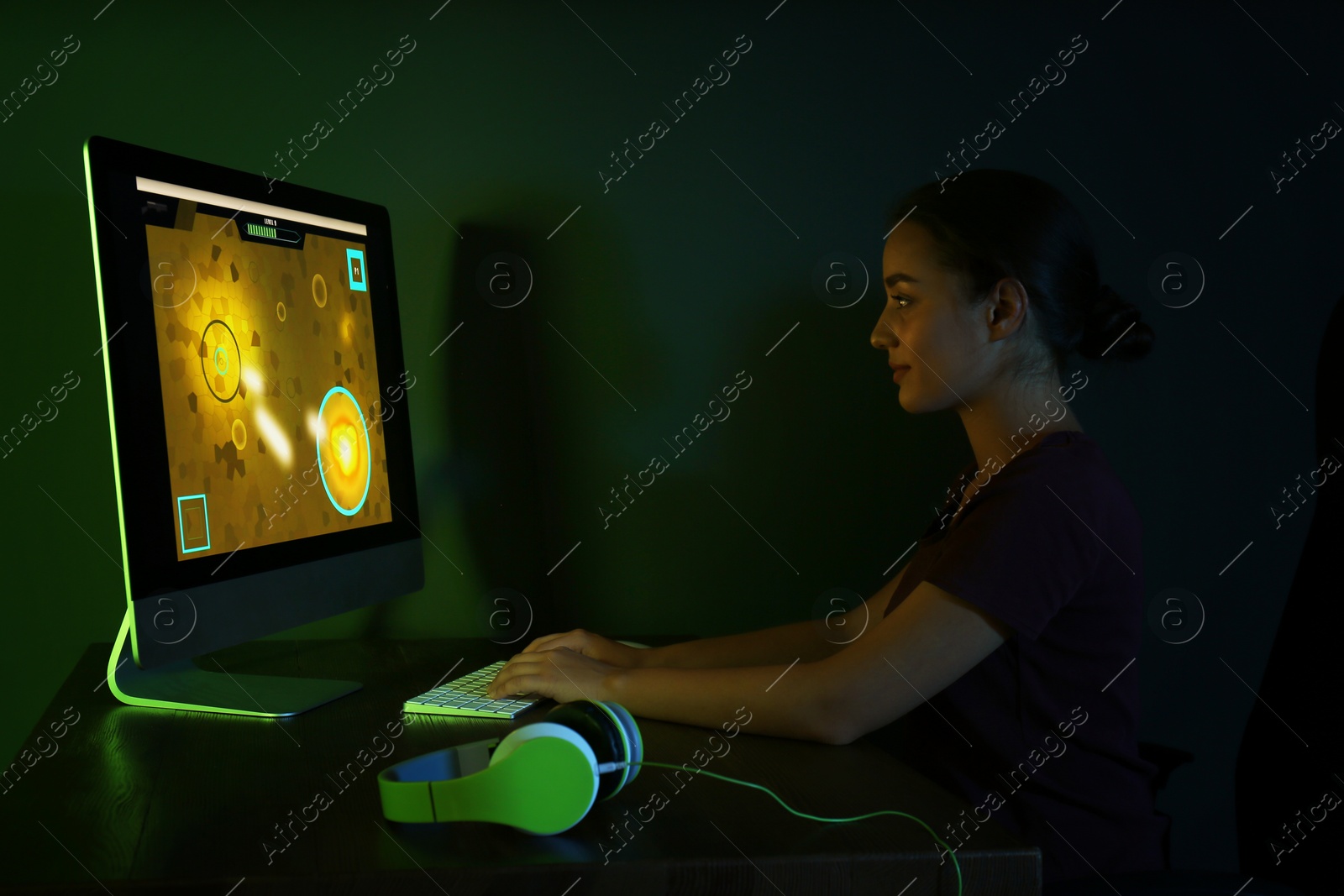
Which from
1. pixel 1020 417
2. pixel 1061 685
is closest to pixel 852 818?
pixel 1061 685

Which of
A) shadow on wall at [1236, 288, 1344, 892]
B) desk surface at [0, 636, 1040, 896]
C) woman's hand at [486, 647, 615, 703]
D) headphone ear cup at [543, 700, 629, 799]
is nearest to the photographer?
desk surface at [0, 636, 1040, 896]

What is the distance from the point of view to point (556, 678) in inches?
42.4

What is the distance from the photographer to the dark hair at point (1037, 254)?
4.05 feet

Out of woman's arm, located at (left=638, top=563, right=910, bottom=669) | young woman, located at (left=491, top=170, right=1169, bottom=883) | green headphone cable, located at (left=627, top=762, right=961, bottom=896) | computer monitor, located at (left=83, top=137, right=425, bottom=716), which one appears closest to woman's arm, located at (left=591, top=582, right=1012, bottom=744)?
young woman, located at (left=491, top=170, right=1169, bottom=883)

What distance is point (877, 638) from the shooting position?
101 centimetres

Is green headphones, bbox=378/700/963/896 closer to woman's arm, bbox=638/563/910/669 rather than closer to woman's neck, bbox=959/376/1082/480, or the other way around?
woman's arm, bbox=638/563/910/669

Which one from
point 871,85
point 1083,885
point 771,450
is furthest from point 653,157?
point 1083,885

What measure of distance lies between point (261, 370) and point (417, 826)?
0.66 m

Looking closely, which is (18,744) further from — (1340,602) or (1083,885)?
(1340,602)

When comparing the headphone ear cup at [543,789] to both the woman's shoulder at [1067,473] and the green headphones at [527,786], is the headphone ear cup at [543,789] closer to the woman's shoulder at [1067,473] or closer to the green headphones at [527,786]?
the green headphones at [527,786]

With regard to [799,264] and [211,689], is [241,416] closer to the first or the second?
[211,689]

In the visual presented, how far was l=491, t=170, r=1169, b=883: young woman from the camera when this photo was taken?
100 cm

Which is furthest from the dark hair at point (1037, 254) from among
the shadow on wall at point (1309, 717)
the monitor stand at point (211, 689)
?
the monitor stand at point (211, 689)

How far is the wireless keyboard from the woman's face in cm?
64
